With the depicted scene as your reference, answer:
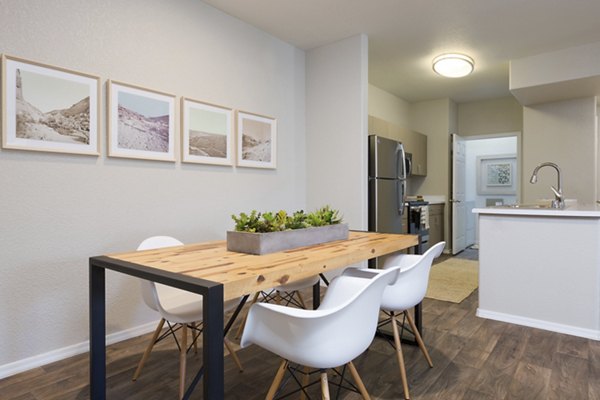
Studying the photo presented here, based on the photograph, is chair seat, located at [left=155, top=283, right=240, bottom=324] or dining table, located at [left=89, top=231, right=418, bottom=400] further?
chair seat, located at [left=155, top=283, right=240, bottom=324]

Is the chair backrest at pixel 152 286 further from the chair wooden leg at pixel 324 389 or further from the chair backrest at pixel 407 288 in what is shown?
the chair backrest at pixel 407 288

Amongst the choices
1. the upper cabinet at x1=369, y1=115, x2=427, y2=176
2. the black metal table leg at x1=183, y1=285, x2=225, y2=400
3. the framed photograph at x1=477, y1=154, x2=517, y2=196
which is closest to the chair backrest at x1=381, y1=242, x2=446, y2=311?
the black metal table leg at x1=183, y1=285, x2=225, y2=400

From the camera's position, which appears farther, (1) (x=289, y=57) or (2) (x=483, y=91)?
(2) (x=483, y=91)

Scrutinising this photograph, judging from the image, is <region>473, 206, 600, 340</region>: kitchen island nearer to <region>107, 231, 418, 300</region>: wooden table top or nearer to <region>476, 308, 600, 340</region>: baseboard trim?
<region>476, 308, 600, 340</region>: baseboard trim

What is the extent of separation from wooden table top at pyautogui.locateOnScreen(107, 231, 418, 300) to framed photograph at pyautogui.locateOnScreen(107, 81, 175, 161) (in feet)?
3.27

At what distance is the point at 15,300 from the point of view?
202 centimetres

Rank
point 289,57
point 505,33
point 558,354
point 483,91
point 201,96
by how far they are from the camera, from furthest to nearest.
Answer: point 483,91
point 289,57
point 505,33
point 201,96
point 558,354

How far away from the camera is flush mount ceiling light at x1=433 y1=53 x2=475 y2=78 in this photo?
13.1ft

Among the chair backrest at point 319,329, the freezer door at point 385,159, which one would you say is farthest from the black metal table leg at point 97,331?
the freezer door at point 385,159

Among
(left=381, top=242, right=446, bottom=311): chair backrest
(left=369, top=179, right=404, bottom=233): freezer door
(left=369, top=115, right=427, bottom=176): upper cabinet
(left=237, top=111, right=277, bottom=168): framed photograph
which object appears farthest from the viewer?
(left=369, top=115, right=427, bottom=176): upper cabinet

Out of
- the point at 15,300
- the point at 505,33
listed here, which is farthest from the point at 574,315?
the point at 15,300

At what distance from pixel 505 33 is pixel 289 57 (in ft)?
6.90

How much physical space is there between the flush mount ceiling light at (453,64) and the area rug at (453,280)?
7.61 feet

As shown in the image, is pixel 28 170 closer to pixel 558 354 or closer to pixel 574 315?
pixel 558 354
